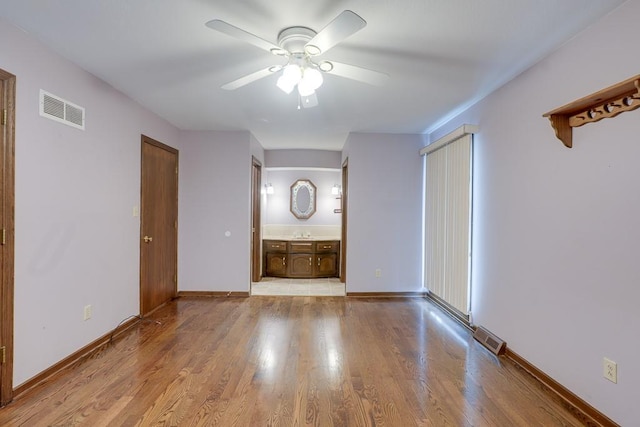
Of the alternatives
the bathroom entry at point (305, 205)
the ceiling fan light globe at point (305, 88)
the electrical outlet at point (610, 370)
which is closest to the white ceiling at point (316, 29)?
the ceiling fan light globe at point (305, 88)

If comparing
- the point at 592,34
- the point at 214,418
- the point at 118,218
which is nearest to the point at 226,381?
the point at 214,418

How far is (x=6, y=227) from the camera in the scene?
6.59 feet

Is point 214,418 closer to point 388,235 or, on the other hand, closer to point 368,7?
point 368,7

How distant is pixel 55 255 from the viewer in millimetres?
2404

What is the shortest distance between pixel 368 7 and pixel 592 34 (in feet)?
4.56

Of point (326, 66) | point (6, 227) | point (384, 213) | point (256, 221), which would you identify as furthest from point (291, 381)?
point (256, 221)

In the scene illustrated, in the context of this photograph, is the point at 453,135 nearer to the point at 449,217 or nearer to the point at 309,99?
the point at 449,217

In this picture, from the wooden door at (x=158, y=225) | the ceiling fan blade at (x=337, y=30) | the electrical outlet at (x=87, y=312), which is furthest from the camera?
the wooden door at (x=158, y=225)

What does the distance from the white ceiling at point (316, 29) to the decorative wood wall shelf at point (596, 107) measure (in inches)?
19.9

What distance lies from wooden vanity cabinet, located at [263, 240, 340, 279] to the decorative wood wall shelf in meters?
4.17

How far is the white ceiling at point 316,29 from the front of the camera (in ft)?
5.98

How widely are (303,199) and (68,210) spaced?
4388 millimetres

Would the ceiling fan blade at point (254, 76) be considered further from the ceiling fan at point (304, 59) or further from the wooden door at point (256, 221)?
the wooden door at point (256, 221)

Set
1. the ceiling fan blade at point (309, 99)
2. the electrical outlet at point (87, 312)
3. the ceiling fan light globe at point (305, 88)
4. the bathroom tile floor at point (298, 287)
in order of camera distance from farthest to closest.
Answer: the bathroom tile floor at point (298, 287) < the electrical outlet at point (87, 312) < the ceiling fan blade at point (309, 99) < the ceiling fan light globe at point (305, 88)
